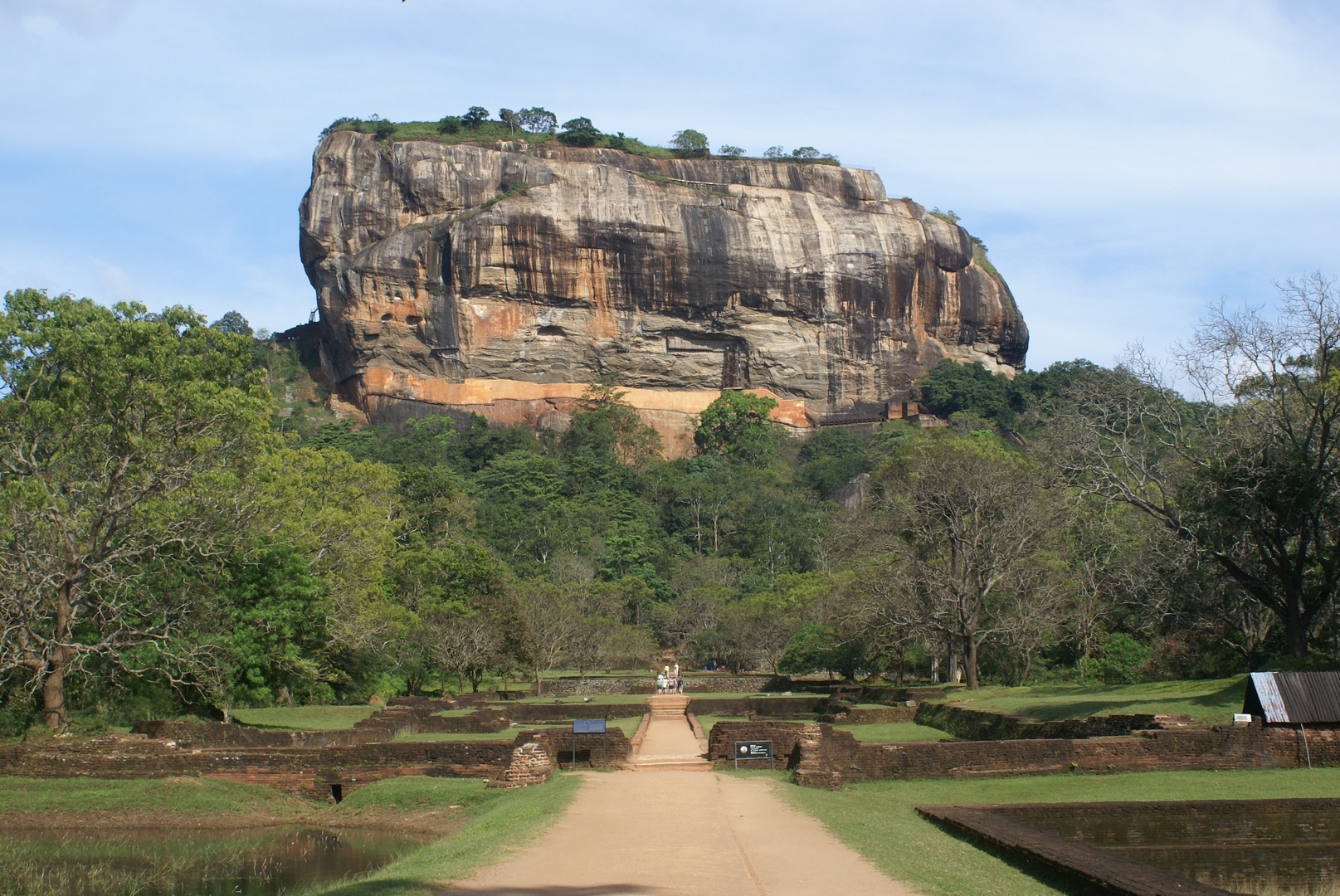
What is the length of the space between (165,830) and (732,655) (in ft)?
109

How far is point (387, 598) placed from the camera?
30.6 metres

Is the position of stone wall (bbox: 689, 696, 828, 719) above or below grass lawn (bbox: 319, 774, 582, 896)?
below

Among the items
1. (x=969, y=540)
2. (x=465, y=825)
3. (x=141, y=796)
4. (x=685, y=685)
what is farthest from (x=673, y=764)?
(x=685, y=685)

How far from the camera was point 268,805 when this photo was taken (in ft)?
48.1

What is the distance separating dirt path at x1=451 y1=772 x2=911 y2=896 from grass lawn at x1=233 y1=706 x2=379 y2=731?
10232 mm

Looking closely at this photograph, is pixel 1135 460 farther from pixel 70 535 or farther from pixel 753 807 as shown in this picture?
pixel 70 535

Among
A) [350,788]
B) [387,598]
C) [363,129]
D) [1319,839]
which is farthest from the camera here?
[363,129]

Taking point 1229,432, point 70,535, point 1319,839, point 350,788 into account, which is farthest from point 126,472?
point 1229,432

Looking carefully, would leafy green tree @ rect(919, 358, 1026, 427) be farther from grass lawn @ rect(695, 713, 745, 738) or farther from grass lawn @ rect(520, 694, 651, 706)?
grass lawn @ rect(695, 713, 745, 738)

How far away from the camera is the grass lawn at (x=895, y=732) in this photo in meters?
20.2

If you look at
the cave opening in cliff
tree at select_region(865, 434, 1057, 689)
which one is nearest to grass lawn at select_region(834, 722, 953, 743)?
tree at select_region(865, 434, 1057, 689)

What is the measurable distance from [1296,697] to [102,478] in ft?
70.1

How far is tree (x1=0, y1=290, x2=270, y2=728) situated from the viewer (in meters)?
18.8

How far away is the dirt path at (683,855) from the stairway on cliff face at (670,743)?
2.91 m
